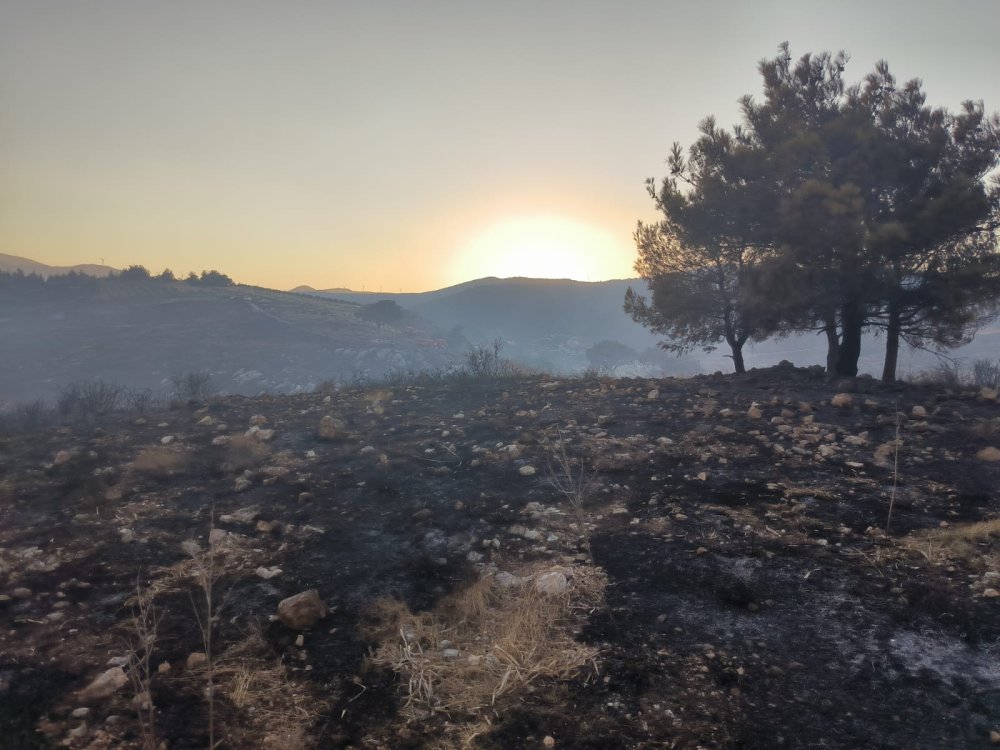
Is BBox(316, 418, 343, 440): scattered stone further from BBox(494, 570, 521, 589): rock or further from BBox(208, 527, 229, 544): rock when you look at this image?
BBox(494, 570, 521, 589): rock

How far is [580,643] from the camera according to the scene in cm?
317

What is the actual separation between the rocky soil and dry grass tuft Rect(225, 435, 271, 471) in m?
0.05

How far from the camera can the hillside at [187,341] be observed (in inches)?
1097

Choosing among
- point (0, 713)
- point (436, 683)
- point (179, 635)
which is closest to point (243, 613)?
point (179, 635)

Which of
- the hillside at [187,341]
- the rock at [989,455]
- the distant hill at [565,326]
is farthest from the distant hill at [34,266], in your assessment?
the rock at [989,455]

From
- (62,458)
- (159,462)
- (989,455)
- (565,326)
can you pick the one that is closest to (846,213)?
(989,455)

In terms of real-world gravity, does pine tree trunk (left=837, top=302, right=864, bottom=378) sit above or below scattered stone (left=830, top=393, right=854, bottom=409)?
above

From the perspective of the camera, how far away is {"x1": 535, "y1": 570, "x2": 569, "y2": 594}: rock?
3.67 metres

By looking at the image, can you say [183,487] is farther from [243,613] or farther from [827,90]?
[827,90]

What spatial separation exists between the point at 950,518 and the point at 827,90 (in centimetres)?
984

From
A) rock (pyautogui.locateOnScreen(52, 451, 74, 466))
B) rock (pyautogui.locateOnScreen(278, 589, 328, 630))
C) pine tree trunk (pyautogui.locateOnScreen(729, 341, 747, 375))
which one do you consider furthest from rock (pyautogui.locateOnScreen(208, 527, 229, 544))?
pine tree trunk (pyautogui.locateOnScreen(729, 341, 747, 375))

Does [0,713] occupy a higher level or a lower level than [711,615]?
lower

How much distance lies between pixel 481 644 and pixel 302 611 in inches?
45.0

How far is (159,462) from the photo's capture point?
689cm
